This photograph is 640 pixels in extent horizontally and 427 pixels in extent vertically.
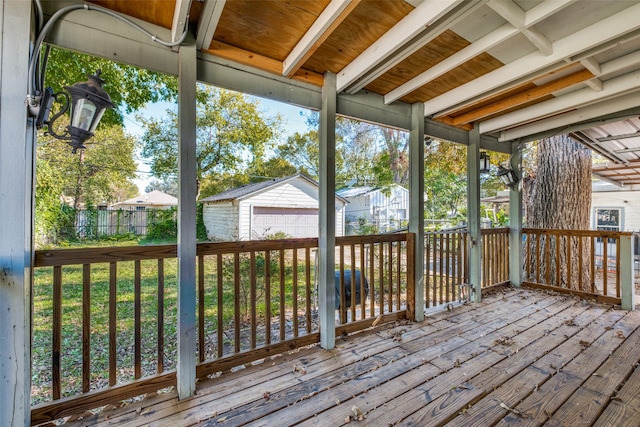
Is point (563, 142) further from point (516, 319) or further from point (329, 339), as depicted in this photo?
point (329, 339)

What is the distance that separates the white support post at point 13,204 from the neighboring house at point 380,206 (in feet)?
9.78

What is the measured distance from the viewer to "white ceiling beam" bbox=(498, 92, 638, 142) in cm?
294

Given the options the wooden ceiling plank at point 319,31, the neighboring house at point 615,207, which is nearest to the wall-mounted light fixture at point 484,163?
the wooden ceiling plank at point 319,31

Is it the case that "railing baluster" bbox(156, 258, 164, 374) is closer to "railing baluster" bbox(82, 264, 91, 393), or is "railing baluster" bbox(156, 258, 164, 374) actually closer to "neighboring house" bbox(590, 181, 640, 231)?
"railing baluster" bbox(82, 264, 91, 393)

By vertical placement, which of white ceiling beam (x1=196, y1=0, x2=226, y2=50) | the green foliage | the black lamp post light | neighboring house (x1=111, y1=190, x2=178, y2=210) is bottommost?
the green foliage

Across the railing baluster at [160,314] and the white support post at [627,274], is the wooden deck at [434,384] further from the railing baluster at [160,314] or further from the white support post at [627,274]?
the white support post at [627,274]

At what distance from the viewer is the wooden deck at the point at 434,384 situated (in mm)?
1650

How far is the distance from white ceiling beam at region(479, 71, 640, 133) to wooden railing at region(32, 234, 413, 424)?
197cm

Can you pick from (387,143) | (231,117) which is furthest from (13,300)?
(387,143)

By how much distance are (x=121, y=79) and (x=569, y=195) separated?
622 cm

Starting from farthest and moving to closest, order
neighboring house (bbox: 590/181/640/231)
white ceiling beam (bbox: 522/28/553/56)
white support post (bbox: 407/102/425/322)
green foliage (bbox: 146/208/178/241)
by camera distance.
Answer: neighboring house (bbox: 590/181/640/231) < white support post (bbox: 407/102/425/322) < green foliage (bbox: 146/208/178/241) < white ceiling beam (bbox: 522/28/553/56)

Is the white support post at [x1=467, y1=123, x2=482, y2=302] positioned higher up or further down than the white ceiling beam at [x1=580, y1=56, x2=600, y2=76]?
further down

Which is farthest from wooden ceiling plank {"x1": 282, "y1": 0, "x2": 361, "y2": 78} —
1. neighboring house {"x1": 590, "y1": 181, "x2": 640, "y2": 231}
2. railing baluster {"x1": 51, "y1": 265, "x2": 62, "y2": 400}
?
neighboring house {"x1": 590, "y1": 181, "x2": 640, "y2": 231}

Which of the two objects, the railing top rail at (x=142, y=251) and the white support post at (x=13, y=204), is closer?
the white support post at (x=13, y=204)
